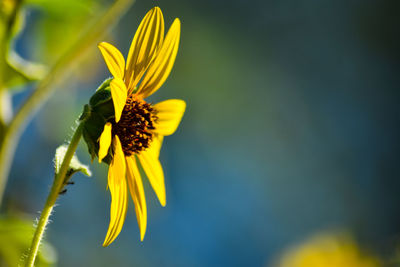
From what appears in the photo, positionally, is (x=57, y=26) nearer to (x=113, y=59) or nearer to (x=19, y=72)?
(x=19, y=72)

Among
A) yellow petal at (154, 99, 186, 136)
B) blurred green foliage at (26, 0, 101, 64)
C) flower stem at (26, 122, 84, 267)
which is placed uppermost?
blurred green foliage at (26, 0, 101, 64)

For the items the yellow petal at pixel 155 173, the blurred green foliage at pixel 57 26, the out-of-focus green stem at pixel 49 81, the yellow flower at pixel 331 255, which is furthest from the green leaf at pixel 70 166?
the yellow flower at pixel 331 255

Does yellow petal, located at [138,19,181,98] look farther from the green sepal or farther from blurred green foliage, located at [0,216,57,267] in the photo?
blurred green foliage, located at [0,216,57,267]

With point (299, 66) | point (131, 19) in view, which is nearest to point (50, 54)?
point (131, 19)

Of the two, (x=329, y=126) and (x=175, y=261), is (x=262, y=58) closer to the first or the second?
(x=329, y=126)

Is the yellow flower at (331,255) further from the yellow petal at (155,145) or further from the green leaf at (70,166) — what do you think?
the green leaf at (70,166)

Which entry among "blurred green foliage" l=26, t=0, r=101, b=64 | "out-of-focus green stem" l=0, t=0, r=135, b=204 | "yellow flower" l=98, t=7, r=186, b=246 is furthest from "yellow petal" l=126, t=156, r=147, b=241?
"blurred green foliage" l=26, t=0, r=101, b=64
